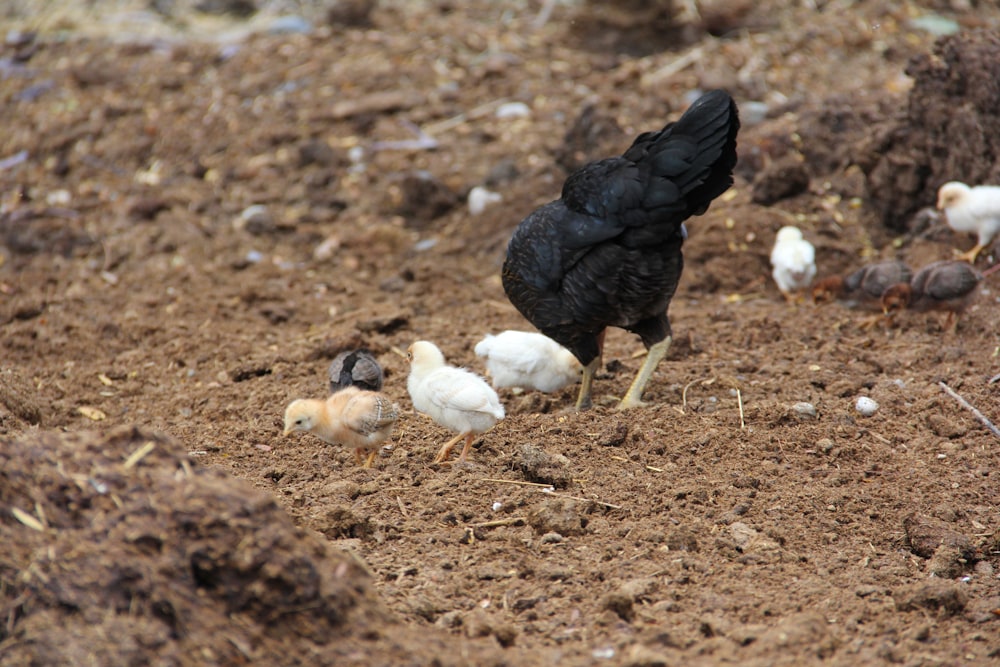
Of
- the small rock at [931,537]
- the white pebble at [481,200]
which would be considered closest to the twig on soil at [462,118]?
the white pebble at [481,200]

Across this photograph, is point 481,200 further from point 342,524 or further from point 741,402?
point 342,524

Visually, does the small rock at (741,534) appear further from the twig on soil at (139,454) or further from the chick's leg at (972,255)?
the chick's leg at (972,255)

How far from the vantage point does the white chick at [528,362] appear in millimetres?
5406

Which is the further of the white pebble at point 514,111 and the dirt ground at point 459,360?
the white pebble at point 514,111

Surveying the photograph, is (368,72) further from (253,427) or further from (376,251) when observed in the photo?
(253,427)

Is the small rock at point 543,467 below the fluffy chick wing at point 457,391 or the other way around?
below

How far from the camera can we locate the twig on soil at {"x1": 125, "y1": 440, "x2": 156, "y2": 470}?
2.85m

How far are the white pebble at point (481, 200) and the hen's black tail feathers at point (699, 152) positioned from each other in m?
3.51

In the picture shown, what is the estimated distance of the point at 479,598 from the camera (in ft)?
11.2

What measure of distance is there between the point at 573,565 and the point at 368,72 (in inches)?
303

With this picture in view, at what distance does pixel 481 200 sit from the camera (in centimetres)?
823

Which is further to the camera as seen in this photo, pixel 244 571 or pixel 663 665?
pixel 663 665

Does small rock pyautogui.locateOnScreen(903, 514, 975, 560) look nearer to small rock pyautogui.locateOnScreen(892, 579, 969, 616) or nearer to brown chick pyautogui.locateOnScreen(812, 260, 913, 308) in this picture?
small rock pyautogui.locateOnScreen(892, 579, 969, 616)

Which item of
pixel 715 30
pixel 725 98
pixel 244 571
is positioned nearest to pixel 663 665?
pixel 244 571
